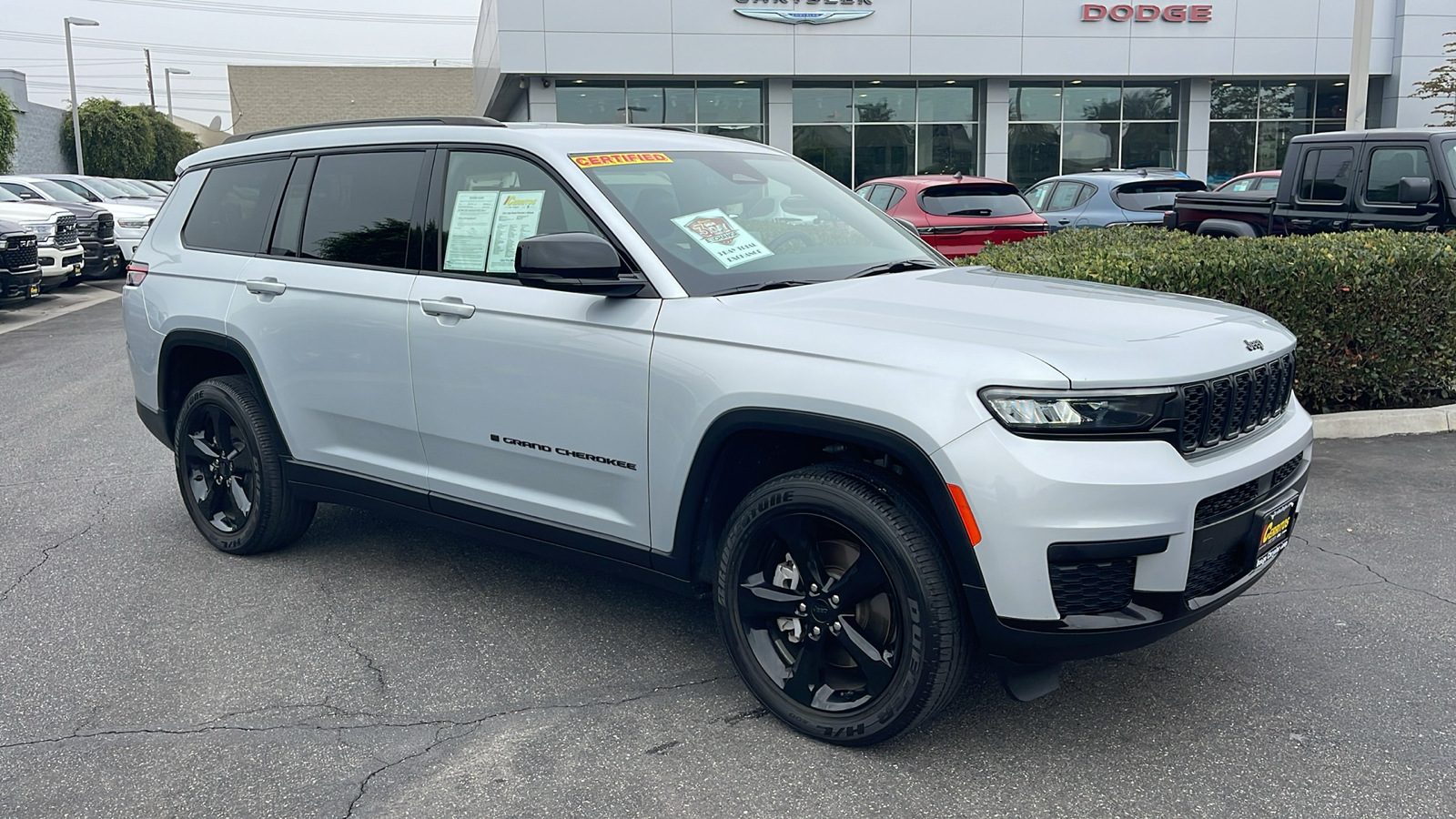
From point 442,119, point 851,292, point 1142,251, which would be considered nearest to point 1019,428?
point 851,292

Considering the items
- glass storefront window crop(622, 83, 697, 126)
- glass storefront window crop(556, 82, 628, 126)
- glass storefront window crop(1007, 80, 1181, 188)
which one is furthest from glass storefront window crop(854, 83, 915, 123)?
glass storefront window crop(556, 82, 628, 126)

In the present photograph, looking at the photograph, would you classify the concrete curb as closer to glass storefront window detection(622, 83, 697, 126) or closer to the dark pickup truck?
the dark pickup truck

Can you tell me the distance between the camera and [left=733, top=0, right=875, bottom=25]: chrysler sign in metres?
27.9

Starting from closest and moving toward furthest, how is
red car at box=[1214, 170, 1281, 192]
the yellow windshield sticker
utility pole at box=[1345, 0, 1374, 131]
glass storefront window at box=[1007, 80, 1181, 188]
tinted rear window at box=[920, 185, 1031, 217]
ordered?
1. the yellow windshield sticker
2. tinted rear window at box=[920, 185, 1031, 217]
3. utility pole at box=[1345, 0, 1374, 131]
4. red car at box=[1214, 170, 1281, 192]
5. glass storefront window at box=[1007, 80, 1181, 188]

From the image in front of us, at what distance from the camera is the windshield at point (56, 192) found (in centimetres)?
2138

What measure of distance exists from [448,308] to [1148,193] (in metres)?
13.1

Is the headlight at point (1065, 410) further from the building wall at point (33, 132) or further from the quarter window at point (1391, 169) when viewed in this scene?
the building wall at point (33, 132)

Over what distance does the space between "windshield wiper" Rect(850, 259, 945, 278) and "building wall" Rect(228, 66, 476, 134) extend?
216ft

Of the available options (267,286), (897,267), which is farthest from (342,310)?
(897,267)

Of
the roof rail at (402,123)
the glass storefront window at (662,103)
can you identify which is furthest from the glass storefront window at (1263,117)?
the roof rail at (402,123)

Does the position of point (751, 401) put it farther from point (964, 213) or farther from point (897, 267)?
point (964, 213)

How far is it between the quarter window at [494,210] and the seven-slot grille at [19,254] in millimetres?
13174

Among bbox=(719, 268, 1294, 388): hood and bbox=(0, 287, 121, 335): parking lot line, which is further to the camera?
bbox=(0, 287, 121, 335): parking lot line

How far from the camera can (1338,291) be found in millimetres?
7184
